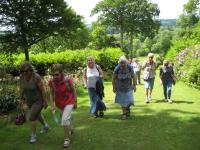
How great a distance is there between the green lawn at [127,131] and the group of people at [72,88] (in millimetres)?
360

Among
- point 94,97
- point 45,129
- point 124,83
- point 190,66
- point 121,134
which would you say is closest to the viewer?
point 121,134

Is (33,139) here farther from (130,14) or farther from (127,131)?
(130,14)

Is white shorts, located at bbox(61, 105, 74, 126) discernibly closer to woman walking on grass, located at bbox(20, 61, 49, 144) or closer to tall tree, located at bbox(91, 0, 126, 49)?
woman walking on grass, located at bbox(20, 61, 49, 144)

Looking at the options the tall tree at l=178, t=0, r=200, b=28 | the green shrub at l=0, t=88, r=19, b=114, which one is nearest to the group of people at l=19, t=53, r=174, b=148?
the green shrub at l=0, t=88, r=19, b=114

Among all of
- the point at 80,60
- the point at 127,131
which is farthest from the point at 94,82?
the point at 80,60

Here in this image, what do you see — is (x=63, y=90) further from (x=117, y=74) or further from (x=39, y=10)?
(x=39, y=10)

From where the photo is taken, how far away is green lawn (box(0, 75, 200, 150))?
8.07 metres

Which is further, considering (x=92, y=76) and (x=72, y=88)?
(x=92, y=76)

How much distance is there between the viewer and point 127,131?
30.2ft

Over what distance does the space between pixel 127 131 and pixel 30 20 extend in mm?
13921

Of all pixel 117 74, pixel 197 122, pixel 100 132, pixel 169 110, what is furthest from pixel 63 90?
pixel 169 110

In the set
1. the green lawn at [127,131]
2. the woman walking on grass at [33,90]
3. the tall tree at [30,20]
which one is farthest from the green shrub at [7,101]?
the tall tree at [30,20]

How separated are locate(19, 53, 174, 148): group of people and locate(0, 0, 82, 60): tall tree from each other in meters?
9.88

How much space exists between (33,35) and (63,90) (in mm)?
14450
